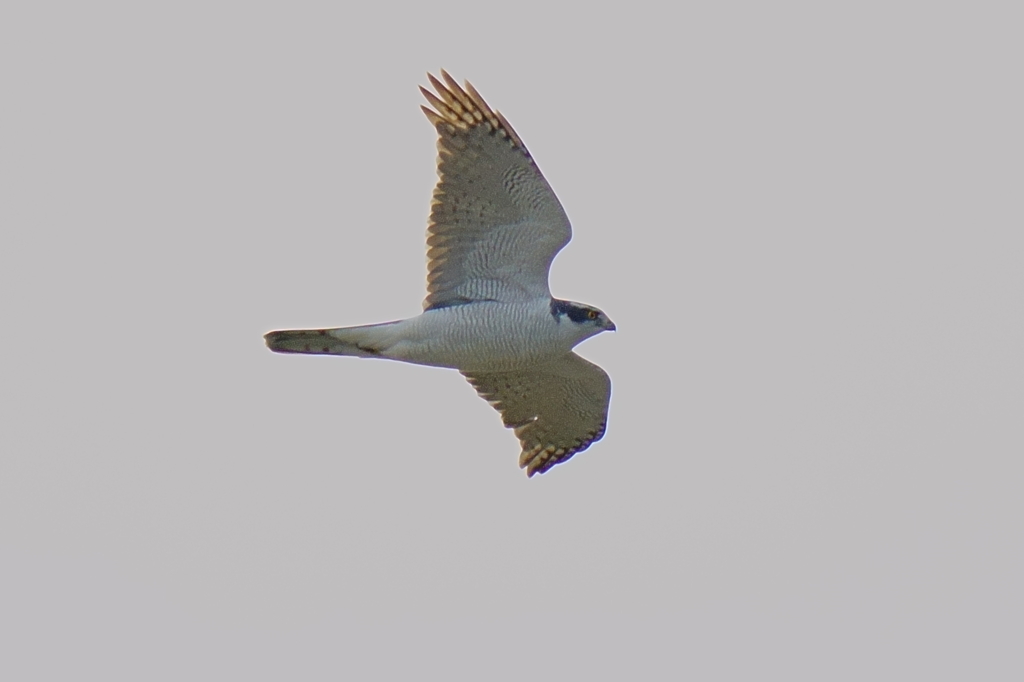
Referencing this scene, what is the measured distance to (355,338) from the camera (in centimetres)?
1318

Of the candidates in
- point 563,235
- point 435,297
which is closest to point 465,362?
point 435,297

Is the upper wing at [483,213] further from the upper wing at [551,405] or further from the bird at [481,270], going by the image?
the upper wing at [551,405]

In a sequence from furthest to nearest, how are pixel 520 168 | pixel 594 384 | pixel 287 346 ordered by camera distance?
1. pixel 594 384
2. pixel 287 346
3. pixel 520 168

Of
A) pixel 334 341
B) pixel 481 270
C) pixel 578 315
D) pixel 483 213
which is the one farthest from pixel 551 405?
pixel 483 213

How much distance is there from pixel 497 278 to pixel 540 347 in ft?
2.27

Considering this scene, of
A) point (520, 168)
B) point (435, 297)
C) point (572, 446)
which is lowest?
point (572, 446)

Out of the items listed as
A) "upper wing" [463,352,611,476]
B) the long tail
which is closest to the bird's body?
the long tail

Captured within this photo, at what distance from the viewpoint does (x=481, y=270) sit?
43.0ft

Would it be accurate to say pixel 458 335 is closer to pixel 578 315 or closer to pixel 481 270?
pixel 481 270

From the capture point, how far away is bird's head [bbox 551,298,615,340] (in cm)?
1311

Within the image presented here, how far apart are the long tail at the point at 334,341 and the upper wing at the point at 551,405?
177 cm

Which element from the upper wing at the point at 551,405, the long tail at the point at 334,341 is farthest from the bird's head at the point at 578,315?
the long tail at the point at 334,341

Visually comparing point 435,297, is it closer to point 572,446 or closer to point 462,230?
point 462,230

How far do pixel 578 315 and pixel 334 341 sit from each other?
208cm
